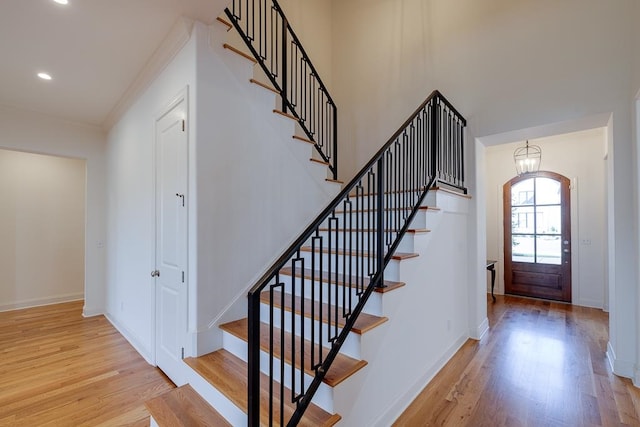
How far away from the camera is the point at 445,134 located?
3.43m

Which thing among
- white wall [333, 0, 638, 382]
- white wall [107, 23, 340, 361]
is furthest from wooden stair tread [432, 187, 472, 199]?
white wall [107, 23, 340, 361]

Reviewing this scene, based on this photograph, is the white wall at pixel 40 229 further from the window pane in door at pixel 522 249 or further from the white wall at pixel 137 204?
the window pane in door at pixel 522 249

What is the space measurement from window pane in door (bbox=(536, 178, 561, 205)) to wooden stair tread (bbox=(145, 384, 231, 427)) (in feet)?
21.1

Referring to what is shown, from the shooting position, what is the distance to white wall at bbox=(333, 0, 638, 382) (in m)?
2.77

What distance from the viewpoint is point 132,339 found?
11.2 feet

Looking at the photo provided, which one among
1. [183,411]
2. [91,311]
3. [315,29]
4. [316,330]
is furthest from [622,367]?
[91,311]

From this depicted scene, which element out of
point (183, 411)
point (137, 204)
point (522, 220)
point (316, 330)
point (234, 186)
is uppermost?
point (234, 186)

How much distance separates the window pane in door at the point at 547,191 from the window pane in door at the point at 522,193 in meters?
0.11

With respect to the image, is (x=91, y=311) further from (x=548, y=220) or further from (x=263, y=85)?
(x=548, y=220)

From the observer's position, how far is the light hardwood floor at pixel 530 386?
7.11ft

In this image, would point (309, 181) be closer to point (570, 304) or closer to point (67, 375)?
point (67, 375)

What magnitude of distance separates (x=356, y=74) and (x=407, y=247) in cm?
358

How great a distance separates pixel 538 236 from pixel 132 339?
703 centimetres

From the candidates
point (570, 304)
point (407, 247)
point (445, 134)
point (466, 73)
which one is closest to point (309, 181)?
point (407, 247)
